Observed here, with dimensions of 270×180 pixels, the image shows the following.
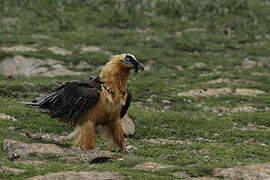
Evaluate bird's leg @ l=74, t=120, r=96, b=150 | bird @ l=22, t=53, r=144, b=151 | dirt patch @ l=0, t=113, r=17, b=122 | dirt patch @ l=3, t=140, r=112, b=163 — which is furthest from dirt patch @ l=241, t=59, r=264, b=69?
dirt patch @ l=3, t=140, r=112, b=163

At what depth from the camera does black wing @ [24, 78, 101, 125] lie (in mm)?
11719

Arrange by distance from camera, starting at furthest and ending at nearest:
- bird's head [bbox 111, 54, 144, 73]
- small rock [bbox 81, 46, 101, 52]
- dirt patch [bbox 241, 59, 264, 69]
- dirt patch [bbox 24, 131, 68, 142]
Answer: small rock [bbox 81, 46, 101, 52]
dirt patch [bbox 241, 59, 264, 69]
dirt patch [bbox 24, 131, 68, 142]
bird's head [bbox 111, 54, 144, 73]

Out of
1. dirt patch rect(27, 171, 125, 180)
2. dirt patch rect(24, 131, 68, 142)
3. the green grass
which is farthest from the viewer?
dirt patch rect(24, 131, 68, 142)

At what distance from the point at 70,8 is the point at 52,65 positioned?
383 inches

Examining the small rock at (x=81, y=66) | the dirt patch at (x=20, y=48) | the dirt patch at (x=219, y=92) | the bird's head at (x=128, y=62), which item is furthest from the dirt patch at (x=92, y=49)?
the bird's head at (x=128, y=62)

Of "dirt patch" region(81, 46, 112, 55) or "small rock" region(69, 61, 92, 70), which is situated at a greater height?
"dirt patch" region(81, 46, 112, 55)

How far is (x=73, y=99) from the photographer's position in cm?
1209

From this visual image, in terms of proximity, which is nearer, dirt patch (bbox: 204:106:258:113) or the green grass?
the green grass

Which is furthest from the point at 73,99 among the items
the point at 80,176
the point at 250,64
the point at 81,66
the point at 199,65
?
the point at 250,64

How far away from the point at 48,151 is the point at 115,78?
1654 mm

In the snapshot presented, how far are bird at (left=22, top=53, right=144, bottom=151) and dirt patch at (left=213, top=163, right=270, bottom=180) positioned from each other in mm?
2196

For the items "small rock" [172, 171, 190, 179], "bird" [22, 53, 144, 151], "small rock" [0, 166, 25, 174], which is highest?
"bird" [22, 53, 144, 151]

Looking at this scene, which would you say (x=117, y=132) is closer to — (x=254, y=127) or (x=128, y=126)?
(x=128, y=126)

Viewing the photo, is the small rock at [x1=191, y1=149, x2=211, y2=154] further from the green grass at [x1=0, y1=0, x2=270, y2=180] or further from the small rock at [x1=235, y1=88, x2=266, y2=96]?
the small rock at [x1=235, y1=88, x2=266, y2=96]
